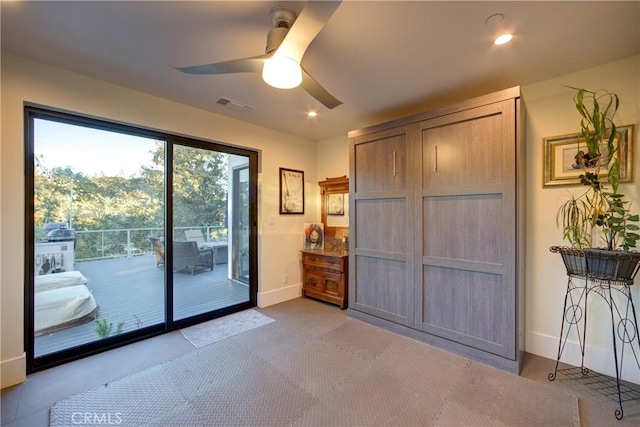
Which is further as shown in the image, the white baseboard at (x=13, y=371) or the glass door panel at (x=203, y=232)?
the glass door panel at (x=203, y=232)

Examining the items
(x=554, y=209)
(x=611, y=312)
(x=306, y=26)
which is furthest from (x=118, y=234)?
(x=611, y=312)

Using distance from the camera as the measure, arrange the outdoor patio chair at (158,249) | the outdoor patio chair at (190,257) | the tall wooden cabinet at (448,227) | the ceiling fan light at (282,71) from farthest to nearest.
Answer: the outdoor patio chair at (190,257)
the outdoor patio chair at (158,249)
the tall wooden cabinet at (448,227)
the ceiling fan light at (282,71)

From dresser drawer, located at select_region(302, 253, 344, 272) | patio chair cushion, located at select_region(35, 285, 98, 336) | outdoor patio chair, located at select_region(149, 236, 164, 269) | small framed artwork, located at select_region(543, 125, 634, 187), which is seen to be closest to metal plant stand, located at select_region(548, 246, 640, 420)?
small framed artwork, located at select_region(543, 125, 634, 187)

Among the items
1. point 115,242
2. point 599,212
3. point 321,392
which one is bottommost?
point 321,392

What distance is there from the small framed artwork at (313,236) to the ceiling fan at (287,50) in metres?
2.60

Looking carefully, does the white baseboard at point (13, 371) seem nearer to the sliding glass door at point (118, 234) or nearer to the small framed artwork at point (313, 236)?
the sliding glass door at point (118, 234)

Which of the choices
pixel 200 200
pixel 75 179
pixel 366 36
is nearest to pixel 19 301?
pixel 75 179

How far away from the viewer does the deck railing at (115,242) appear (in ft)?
7.98

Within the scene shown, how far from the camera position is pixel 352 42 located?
1.83 meters

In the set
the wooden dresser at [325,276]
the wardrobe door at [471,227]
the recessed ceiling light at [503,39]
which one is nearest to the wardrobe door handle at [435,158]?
the wardrobe door at [471,227]

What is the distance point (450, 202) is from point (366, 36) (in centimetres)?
158

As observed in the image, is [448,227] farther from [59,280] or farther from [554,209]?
[59,280]

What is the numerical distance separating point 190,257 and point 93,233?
94 cm

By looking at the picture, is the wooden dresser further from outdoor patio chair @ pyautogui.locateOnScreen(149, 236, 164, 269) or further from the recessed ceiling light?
the recessed ceiling light
